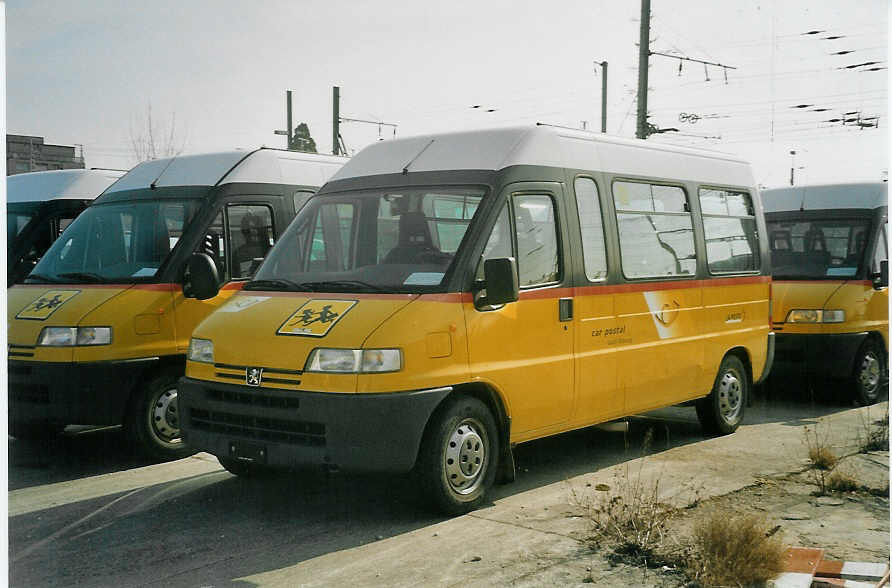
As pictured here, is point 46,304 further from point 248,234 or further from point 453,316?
point 453,316

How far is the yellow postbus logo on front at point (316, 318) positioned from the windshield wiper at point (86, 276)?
2.71m

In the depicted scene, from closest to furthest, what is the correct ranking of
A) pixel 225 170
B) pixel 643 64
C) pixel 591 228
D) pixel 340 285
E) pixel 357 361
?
pixel 357 361
pixel 340 285
pixel 591 228
pixel 225 170
pixel 643 64

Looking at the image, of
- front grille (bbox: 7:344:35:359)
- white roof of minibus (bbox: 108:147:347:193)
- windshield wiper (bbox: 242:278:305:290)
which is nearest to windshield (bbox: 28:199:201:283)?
white roof of minibus (bbox: 108:147:347:193)

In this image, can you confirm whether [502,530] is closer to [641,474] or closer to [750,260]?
[641,474]

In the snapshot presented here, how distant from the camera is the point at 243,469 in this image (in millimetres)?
7523

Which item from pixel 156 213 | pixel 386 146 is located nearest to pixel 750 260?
pixel 386 146

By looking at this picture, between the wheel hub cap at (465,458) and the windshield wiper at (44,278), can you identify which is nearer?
the wheel hub cap at (465,458)

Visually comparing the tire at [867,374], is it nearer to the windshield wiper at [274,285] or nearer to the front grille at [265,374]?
the windshield wiper at [274,285]

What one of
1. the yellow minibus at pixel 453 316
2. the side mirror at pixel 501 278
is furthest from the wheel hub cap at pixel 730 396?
the side mirror at pixel 501 278

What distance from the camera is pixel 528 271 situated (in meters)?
7.04

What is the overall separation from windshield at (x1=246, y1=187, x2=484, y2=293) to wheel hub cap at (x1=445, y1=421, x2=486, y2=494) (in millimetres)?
948

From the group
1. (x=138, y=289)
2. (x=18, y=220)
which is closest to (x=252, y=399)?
(x=138, y=289)

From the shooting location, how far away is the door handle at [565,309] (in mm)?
7270

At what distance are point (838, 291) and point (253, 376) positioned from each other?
296 inches
